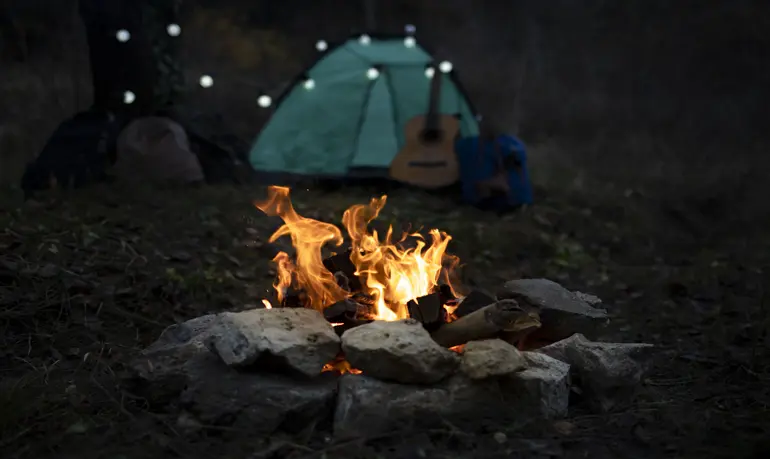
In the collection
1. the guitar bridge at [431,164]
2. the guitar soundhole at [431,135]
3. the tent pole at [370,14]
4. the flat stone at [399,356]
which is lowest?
the flat stone at [399,356]

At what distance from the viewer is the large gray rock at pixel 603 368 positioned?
3.72 meters

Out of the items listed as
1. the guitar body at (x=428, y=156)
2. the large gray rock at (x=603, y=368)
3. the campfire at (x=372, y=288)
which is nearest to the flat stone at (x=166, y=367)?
the campfire at (x=372, y=288)

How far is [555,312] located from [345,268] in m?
1.15

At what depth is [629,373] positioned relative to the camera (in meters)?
3.77

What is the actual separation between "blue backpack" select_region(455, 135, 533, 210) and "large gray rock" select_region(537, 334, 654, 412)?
4.36 metres

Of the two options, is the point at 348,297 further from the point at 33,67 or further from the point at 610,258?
the point at 33,67

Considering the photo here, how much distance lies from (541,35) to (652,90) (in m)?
3.51

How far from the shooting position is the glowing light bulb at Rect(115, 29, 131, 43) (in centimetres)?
854

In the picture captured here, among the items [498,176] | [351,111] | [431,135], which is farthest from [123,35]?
[498,176]

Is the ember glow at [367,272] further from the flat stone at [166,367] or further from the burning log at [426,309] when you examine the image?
the flat stone at [166,367]

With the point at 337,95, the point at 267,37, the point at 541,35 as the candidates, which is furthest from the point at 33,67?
the point at 541,35

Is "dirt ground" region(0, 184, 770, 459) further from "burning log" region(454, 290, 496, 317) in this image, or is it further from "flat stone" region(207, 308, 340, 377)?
"burning log" region(454, 290, 496, 317)

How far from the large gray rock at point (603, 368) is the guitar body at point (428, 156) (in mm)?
4943

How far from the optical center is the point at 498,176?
324 inches
